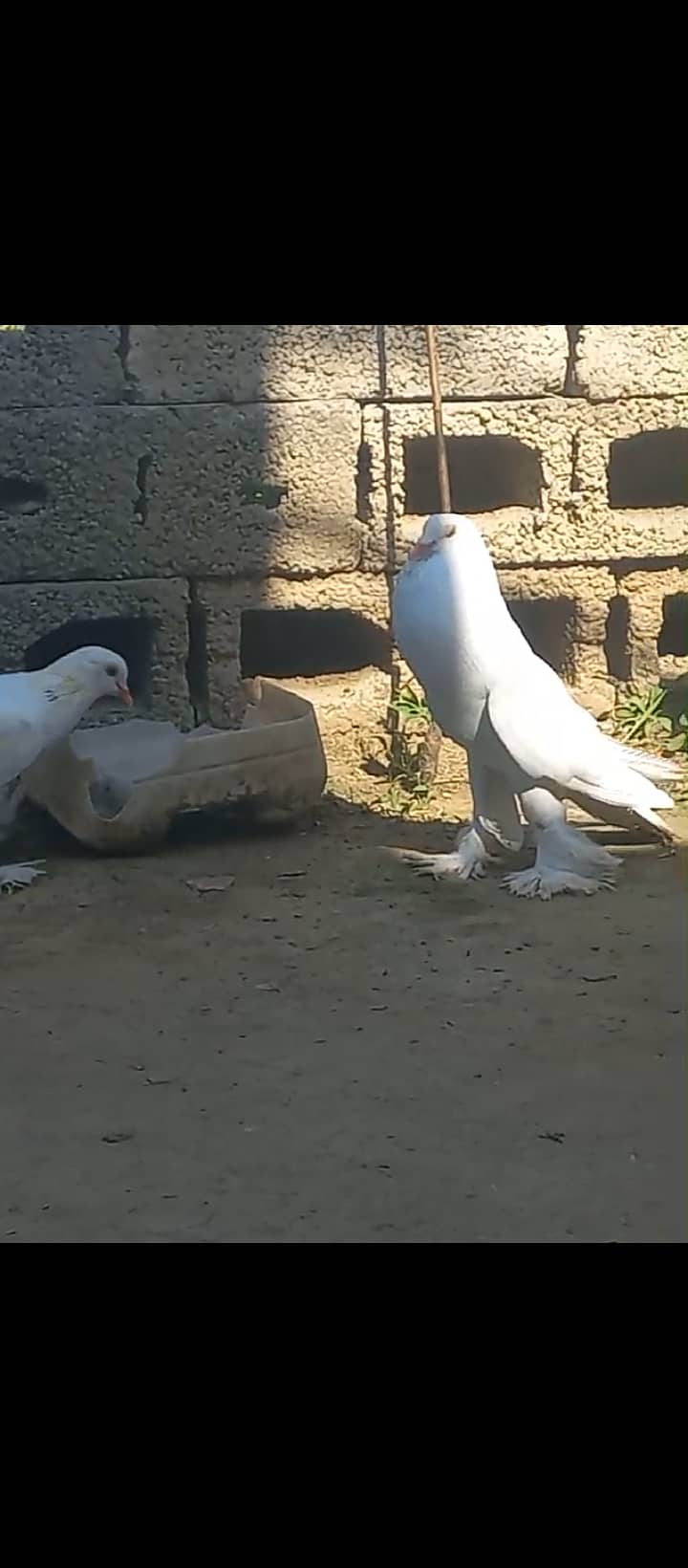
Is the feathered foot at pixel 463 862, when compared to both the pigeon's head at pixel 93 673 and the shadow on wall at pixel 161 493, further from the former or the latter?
the shadow on wall at pixel 161 493

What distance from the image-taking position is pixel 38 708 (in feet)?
16.3

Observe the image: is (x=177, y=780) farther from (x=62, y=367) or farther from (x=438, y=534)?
(x=62, y=367)

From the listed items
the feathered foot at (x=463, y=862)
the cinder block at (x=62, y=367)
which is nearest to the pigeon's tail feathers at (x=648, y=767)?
the feathered foot at (x=463, y=862)

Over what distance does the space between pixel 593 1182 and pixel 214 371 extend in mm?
4107

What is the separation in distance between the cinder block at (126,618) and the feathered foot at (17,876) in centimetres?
137

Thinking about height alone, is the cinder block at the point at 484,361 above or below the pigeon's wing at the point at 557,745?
above

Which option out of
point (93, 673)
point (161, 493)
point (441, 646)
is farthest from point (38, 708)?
point (161, 493)

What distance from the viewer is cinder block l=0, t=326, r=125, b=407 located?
6.00 metres

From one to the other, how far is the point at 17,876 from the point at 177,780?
61cm

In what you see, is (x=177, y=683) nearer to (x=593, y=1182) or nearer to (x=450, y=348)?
(x=450, y=348)

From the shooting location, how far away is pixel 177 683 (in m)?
6.33

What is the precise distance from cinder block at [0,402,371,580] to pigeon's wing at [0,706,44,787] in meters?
1.37

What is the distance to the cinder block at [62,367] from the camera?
5996mm

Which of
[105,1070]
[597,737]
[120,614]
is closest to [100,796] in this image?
[120,614]
